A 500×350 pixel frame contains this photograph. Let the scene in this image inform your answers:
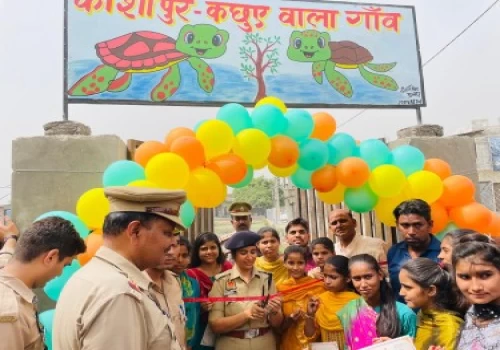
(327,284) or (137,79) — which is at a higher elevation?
(137,79)

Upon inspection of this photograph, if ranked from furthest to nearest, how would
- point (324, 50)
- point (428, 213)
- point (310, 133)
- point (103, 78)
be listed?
1. point (324, 50)
2. point (103, 78)
3. point (310, 133)
4. point (428, 213)

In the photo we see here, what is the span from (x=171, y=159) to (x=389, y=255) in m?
1.82

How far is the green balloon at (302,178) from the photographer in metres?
3.74

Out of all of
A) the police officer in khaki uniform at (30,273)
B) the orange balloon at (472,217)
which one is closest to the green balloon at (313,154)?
the orange balloon at (472,217)

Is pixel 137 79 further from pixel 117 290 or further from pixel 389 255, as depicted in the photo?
pixel 117 290

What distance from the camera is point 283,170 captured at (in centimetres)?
365

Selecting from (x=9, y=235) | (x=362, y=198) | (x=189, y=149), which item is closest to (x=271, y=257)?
(x=362, y=198)

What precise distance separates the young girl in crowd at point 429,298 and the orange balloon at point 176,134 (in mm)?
1782

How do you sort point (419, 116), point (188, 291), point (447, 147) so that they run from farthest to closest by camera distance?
1. point (419, 116)
2. point (447, 147)
3. point (188, 291)

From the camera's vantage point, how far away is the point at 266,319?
9.32ft

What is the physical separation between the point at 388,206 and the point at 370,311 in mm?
1360

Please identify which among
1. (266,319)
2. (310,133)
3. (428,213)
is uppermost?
(310,133)

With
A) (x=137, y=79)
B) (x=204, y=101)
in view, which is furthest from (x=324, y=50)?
(x=137, y=79)

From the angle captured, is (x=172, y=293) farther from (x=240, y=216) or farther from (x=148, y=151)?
(x=240, y=216)
